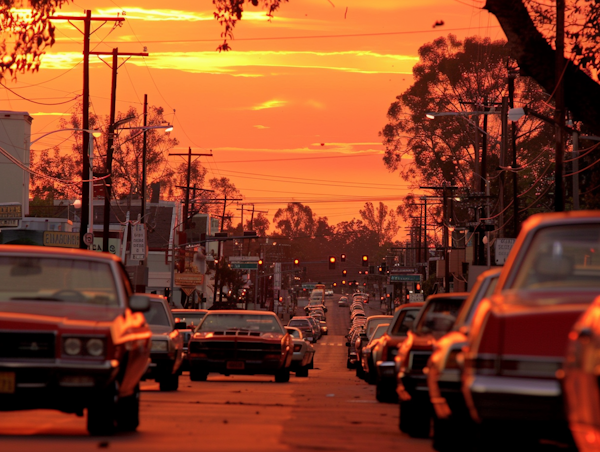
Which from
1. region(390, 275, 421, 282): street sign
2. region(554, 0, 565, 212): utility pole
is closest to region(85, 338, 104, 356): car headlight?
region(554, 0, 565, 212): utility pole

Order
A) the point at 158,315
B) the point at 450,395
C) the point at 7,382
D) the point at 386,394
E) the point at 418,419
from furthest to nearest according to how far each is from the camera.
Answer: the point at 158,315 < the point at 386,394 < the point at 418,419 < the point at 7,382 < the point at 450,395

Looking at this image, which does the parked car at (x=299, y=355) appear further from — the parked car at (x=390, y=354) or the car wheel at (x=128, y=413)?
the car wheel at (x=128, y=413)

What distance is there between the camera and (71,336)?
10.0 metres

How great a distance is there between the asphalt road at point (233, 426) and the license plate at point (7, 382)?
45 centimetres

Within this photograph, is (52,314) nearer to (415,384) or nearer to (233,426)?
(233,426)

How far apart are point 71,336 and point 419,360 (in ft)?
12.9

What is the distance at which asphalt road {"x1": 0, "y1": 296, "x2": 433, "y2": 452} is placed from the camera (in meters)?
10.1

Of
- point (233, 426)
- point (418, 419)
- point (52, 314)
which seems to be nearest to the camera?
point (52, 314)

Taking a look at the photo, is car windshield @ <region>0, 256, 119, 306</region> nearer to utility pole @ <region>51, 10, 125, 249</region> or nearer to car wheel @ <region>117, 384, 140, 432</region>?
car wheel @ <region>117, 384, 140, 432</region>

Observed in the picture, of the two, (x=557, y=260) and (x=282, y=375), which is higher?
(x=557, y=260)

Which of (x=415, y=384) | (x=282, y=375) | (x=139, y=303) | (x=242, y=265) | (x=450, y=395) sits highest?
(x=242, y=265)

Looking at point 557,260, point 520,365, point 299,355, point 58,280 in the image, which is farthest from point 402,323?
point 299,355

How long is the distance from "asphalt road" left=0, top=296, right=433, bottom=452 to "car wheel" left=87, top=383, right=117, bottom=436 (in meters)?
0.12

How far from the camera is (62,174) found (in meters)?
97.8
